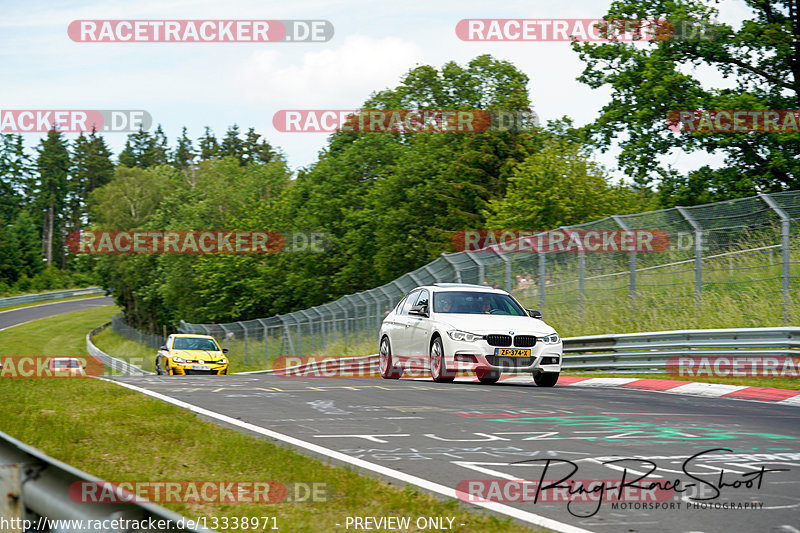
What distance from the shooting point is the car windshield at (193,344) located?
1234 inches

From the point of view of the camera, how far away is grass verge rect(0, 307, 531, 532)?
5418 mm

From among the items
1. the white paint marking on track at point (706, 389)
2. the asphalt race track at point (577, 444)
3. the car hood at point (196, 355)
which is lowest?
the car hood at point (196, 355)

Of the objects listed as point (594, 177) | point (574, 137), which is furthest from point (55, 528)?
point (574, 137)

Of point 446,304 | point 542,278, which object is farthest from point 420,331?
point 542,278

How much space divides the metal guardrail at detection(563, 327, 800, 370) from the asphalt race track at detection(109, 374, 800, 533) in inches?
94.4

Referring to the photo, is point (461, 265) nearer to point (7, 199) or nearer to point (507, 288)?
point (507, 288)

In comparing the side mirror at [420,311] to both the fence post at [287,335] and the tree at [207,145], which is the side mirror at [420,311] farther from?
the tree at [207,145]

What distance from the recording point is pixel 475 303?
674 inches

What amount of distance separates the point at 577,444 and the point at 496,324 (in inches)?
313

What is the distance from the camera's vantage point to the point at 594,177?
44.7 meters

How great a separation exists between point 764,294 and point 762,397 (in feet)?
12.3

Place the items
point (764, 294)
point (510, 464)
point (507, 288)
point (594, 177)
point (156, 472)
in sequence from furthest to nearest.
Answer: point (594, 177)
point (507, 288)
point (764, 294)
point (510, 464)
point (156, 472)

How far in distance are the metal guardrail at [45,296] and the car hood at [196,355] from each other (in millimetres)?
74475

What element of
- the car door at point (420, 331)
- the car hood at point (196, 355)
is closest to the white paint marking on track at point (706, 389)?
the car door at point (420, 331)
